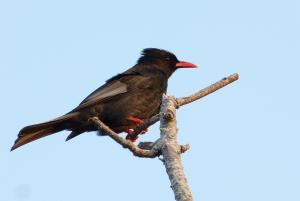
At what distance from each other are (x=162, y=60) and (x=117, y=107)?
1.87m

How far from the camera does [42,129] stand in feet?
25.7

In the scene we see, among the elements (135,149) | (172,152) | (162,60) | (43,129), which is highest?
(162,60)

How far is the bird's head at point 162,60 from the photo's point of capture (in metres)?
9.68

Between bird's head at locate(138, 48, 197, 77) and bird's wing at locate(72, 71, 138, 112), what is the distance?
77 centimetres

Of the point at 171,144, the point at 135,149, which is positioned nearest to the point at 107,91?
the point at 135,149

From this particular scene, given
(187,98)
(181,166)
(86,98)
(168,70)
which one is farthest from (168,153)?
(168,70)

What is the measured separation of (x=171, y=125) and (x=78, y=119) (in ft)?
12.8

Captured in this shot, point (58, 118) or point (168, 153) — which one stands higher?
point (58, 118)

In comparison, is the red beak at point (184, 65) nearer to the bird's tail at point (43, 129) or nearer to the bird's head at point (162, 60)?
the bird's head at point (162, 60)

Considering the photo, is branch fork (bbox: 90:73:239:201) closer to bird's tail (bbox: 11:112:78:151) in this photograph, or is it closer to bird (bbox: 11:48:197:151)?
bird (bbox: 11:48:197:151)

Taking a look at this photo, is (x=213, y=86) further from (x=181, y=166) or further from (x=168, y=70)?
(x=168, y=70)

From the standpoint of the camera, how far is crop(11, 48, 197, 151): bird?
788 centimetres

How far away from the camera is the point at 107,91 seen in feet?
28.0

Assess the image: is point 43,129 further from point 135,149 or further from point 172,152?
point 172,152
